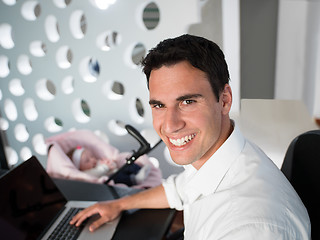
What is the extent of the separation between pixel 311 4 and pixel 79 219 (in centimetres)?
143

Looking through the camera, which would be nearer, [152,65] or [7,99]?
[152,65]

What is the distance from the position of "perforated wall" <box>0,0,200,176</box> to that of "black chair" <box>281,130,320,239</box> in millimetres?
1006

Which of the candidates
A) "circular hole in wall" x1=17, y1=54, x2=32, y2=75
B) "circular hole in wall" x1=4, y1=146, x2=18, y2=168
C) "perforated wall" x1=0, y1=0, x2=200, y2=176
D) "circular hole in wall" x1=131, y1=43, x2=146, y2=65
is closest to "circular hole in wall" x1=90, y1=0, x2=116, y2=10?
"perforated wall" x1=0, y1=0, x2=200, y2=176

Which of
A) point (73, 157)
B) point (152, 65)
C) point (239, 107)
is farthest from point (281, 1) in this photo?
point (73, 157)

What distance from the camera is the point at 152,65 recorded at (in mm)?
917

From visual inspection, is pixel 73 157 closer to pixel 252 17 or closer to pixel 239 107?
pixel 239 107

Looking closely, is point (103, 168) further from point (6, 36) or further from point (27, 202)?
point (6, 36)

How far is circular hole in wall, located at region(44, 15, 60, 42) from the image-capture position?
2.04 metres

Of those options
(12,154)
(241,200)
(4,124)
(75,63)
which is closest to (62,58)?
(75,63)

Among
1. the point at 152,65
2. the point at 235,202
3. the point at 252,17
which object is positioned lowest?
the point at 235,202

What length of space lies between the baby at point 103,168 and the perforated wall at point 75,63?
28 centimetres

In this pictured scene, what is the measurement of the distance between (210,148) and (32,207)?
71 cm

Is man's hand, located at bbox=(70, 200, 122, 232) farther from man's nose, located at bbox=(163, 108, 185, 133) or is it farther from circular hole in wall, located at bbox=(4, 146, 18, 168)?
circular hole in wall, located at bbox=(4, 146, 18, 168)

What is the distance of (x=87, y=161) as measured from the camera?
196 cm
